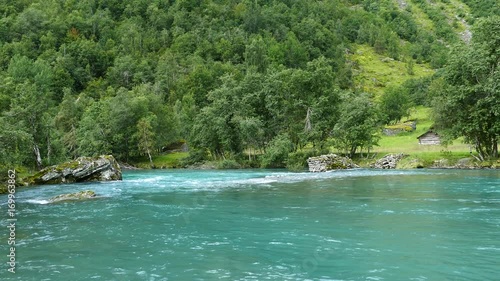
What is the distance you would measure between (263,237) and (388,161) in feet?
170

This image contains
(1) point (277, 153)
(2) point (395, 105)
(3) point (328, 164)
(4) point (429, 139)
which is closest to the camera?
(3) point (328, 164)

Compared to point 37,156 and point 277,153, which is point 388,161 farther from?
point 37,156

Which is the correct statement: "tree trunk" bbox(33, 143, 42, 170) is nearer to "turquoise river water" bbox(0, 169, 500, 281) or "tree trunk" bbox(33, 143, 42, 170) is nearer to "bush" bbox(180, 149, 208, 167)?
"turquoise river water" bbox(0, 169, 500, 281)

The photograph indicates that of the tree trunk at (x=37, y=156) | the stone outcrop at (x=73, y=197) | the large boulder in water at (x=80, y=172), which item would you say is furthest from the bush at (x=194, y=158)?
the stone outcrop at (x=73, y=197)

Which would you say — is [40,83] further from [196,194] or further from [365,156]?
[196,194]

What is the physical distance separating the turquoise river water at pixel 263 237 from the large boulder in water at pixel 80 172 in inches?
670

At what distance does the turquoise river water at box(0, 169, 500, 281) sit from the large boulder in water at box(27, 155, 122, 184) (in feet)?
55.8

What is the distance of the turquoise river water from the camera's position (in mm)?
14550

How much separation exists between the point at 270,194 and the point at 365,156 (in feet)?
150

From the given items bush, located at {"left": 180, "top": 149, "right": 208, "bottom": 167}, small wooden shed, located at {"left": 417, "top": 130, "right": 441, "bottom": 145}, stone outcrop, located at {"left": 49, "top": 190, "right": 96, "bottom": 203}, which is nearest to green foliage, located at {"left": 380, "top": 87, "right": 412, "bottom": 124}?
small wooden shed, located at {"left": 417, "top": 130, "right": 441, "bottom": 145}

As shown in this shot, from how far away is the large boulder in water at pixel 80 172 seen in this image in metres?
49.5

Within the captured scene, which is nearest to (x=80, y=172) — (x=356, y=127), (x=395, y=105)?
(x=356, y=127)

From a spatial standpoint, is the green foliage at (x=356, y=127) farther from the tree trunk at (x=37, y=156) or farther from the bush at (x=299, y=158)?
the tree trunk at (x=37, y=156)

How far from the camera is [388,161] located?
67.0m
